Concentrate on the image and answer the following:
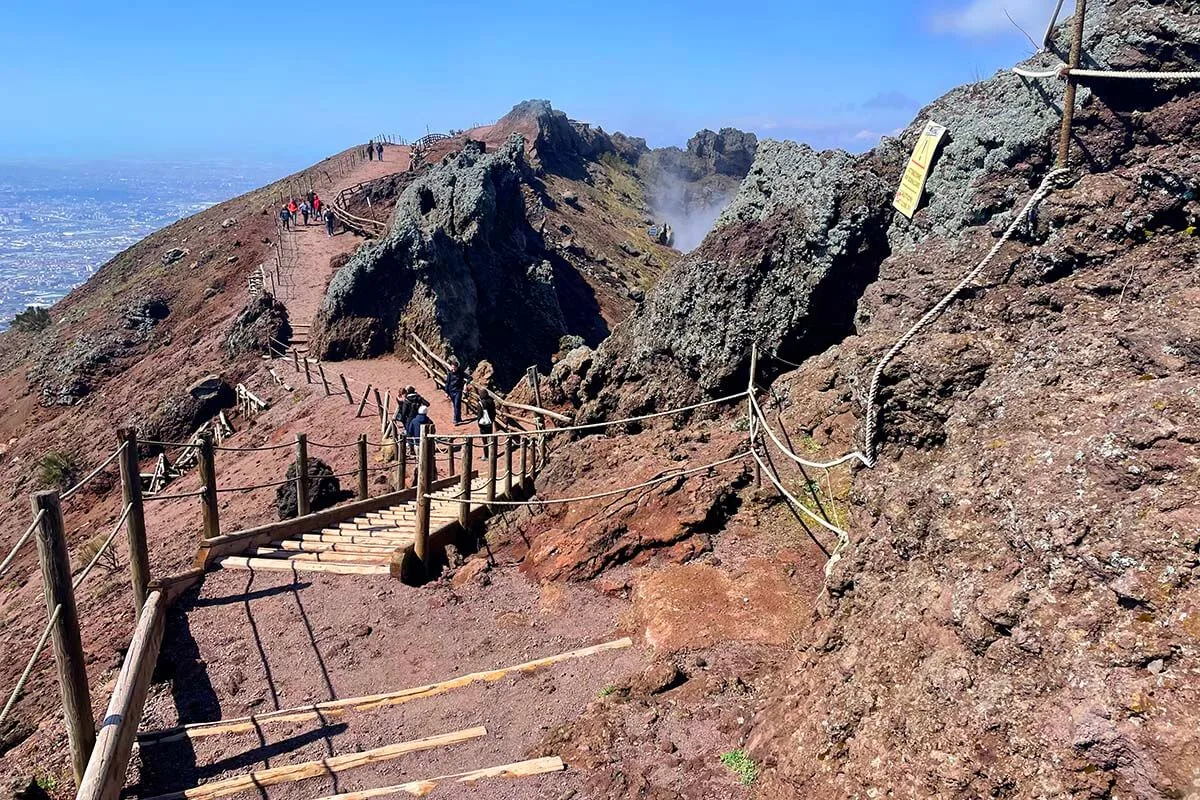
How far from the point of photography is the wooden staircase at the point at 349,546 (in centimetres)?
866

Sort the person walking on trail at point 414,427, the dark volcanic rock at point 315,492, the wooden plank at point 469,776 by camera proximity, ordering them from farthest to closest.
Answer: the person walking on trail at point 414,427 → the dark volcanic rock at point 315,492 → the wooden plank at point 469,776

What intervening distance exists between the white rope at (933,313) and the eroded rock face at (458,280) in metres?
17.7

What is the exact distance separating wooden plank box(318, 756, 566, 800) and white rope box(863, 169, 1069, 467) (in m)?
3.38

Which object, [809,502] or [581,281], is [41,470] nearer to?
[809,502]

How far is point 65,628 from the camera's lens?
189 inches

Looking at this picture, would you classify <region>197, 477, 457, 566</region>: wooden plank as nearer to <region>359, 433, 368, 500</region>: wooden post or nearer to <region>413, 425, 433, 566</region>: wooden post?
<region>359, 433, 368, 500</region>: wooden post

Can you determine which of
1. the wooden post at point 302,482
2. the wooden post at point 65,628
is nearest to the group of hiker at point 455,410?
the wooden post at point 302,482

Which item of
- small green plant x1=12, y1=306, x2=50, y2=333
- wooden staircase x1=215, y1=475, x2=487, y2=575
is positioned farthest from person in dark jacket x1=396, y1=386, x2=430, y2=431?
small green plant x1=12, y1=306, x2=50, y2=333

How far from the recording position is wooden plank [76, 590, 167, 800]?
191 inches

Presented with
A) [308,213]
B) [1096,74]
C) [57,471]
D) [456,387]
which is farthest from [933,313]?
[308,213]

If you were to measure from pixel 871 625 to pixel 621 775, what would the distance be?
6.38 ft

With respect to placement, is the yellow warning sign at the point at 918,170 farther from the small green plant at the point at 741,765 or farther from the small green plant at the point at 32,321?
the small green plant at the point at 32,321

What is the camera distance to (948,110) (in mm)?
9102

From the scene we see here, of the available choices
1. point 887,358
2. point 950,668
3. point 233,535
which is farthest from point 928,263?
point 233,535
